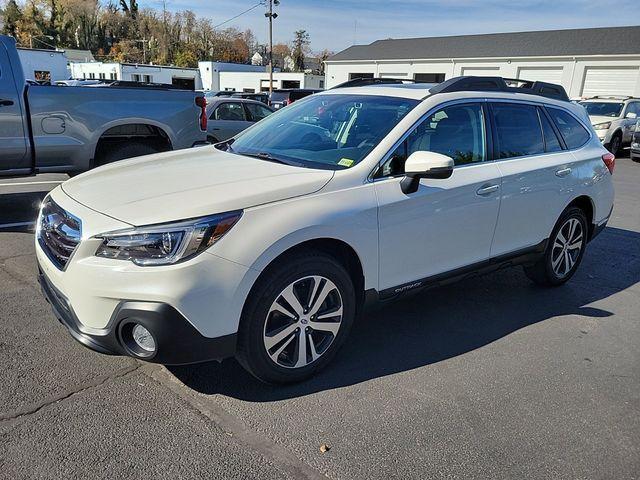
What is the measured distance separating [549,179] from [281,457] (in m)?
3.21

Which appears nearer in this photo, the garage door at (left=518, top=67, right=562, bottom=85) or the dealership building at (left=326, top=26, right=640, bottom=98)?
the dealership building at (left=326, top=26, right=640, bottom=98)

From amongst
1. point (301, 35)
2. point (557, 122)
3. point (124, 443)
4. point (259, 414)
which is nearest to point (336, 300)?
point (259, 414)

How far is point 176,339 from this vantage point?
8.51 feet

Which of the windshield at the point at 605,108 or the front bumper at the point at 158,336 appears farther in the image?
the windshield at the point at 605,108

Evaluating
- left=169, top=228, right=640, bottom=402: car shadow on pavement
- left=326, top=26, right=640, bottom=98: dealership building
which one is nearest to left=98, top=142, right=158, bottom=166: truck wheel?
left=169, top=228, right=640, bottom=402: car shadow on pavement

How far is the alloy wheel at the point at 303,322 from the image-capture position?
9.63 feet

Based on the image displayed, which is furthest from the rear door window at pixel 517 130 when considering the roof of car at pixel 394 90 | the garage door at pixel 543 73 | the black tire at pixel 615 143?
the garage door at pixel 543 73

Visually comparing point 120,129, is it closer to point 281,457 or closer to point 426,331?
point 426,331

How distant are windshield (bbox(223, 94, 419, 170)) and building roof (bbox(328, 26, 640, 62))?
3282 cm

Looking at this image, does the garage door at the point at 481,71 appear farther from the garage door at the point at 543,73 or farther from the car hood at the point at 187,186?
the car hood at the point at 187,186

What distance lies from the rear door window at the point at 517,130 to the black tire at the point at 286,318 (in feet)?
5.98

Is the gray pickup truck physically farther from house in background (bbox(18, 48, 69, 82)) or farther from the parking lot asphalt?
house in background (bbox(18, 48, 69, 82))

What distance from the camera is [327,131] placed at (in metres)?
3.80

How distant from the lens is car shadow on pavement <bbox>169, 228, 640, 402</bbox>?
Answer: 3.16m
